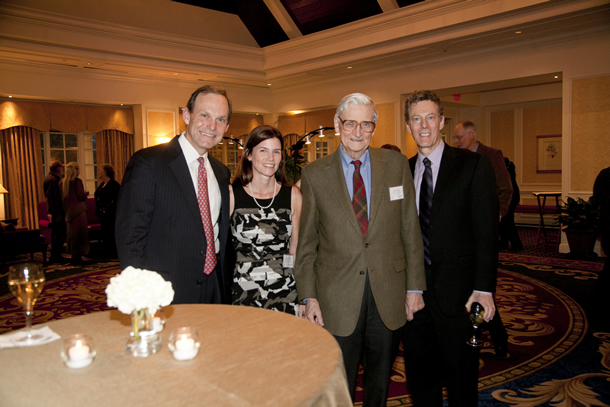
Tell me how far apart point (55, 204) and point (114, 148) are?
3.38 meters

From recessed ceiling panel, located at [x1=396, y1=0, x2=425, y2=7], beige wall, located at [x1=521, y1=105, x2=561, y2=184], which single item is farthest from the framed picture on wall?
recessed ceiling panel, located at [x1=396, y1=0, x2=425, y2=7]

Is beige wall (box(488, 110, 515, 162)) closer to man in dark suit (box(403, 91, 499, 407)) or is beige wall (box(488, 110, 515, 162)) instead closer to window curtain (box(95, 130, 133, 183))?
window curtain (box(95, 130, 133, 183))

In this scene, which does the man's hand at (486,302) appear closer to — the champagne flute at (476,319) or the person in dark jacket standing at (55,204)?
the champagne flute at (476,319)

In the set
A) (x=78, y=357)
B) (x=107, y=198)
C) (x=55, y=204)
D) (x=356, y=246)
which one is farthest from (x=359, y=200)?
(x=55, y=204)

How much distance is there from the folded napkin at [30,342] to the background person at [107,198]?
697cm

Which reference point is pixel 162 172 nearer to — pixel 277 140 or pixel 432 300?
pixel 277 140

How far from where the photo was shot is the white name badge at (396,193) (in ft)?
6.64

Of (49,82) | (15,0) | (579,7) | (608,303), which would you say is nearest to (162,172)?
(608,303)

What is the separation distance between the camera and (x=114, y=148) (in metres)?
11.0

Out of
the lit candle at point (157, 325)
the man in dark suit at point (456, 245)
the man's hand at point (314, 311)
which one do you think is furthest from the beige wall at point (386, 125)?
the lit candle at point (157, 325)

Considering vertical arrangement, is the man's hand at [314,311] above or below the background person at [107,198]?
below

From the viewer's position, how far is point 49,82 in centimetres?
932

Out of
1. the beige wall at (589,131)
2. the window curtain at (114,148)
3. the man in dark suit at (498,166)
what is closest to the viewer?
the man in dark suit at (498,166)

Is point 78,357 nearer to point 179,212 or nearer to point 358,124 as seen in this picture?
point 179,212
